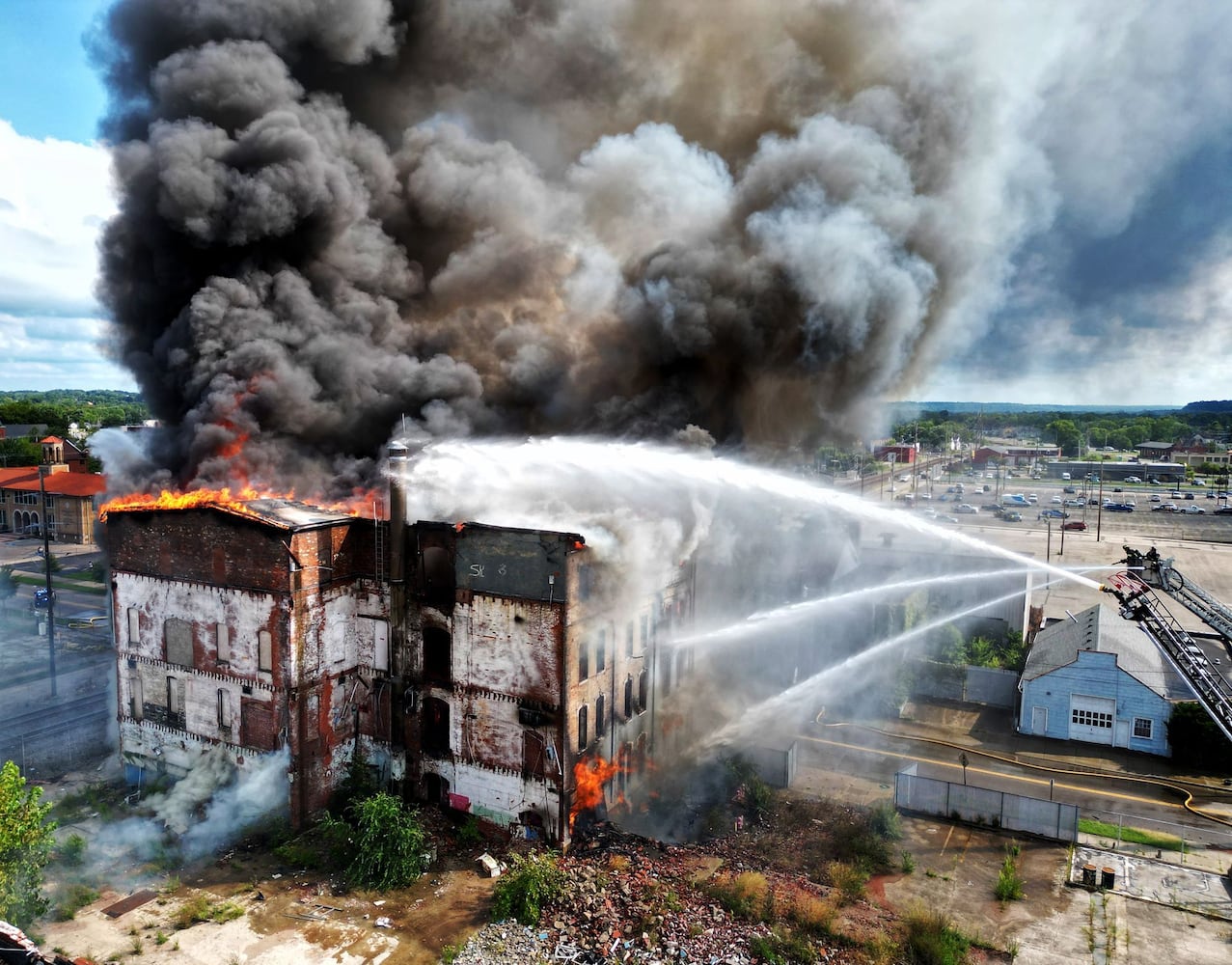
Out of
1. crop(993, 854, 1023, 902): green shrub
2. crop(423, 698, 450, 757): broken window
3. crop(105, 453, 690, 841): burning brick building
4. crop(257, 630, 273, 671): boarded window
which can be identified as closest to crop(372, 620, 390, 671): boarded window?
crop(105, 453, 690, 841): burning brick building

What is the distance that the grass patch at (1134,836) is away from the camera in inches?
786

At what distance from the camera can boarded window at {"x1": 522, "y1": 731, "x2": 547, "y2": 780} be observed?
19516 mm

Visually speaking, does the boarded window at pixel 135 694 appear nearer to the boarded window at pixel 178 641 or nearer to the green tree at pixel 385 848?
the boarded window at pixel 178 641

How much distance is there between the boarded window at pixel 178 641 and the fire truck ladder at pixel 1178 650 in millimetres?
23630

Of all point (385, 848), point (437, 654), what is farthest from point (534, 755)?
point (385, 848)

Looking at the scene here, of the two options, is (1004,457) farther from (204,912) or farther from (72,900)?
(72,900)

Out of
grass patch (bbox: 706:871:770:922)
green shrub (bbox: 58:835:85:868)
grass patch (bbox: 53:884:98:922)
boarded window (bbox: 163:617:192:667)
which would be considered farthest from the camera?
boarded window (bbox: 163:617:192:667)

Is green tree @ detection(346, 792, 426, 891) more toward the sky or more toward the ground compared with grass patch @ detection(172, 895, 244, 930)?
more toward the sky

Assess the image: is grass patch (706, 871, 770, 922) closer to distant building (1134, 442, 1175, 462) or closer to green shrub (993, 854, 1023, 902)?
green shrub (993, 854, 1023, 902)

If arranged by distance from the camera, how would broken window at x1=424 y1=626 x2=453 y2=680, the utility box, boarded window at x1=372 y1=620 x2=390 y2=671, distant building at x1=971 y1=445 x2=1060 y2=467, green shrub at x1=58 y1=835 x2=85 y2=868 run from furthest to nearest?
distant building at x1=971 y1=445 x2=1060 y2=467 < the utility box < boarded window at x1=372 y1=620 x2=390 y2=671 < broken window at x1=424 y1=626 x2=453 y2=680 < green shrub at x1=58 y1=835 x2=85 y2=868

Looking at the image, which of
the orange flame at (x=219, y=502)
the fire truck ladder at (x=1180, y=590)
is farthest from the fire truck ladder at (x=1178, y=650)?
the orange flame at (x=219, y=502)

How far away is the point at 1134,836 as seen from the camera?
67.2 ft

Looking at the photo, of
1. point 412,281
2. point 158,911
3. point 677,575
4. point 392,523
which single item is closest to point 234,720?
point 158,911

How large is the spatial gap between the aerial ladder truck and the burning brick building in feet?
39.8
